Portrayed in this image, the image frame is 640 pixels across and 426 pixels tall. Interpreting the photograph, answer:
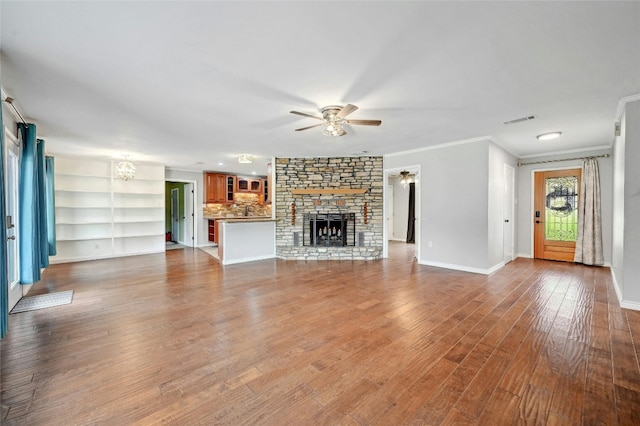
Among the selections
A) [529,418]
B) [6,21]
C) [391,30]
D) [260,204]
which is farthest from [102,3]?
[260,204]

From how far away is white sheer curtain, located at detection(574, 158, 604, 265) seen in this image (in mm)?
5488

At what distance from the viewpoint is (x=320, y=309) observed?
3.28 m

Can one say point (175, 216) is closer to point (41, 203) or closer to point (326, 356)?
point (41, 203)

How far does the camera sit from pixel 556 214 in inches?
242

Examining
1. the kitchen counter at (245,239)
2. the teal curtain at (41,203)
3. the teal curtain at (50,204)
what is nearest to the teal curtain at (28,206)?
the teal curtain at (41,203)

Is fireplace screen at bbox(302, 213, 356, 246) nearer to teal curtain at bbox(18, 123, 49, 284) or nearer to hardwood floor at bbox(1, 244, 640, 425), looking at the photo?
hardwood floor at bbox(1, 244, 640, 425)

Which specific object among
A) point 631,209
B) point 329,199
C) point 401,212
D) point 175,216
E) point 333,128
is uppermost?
point 333,128

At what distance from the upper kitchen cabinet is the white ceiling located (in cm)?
447

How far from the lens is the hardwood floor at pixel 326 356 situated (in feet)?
5.47

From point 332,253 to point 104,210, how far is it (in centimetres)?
594

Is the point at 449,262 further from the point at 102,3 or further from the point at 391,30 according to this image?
the point at 102,3

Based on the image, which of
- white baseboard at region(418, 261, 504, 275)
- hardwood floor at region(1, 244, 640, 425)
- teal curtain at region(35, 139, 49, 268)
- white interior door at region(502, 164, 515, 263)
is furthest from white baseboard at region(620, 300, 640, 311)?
teal curtain at region(35, 139, 49, 268)

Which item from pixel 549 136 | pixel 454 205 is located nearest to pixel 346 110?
pixel 454 205

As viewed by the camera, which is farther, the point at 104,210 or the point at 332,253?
the point at 104,210
